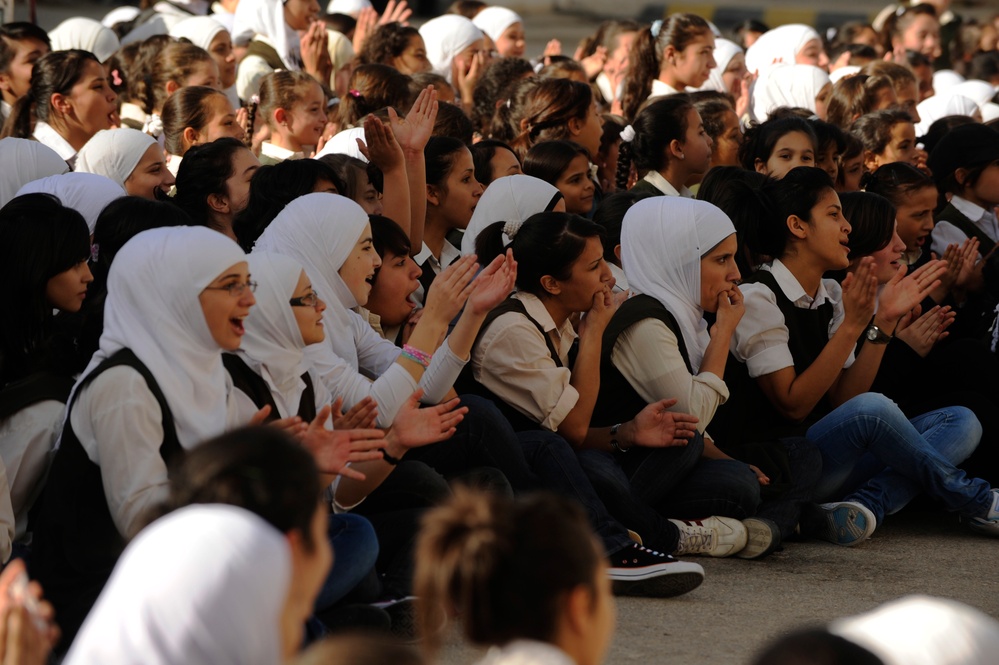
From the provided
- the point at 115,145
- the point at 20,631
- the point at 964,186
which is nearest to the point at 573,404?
the point at 115,145

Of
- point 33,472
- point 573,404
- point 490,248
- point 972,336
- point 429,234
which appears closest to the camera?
point 33,472

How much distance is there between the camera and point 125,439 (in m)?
3.25

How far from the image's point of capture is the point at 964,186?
→ 6902 mm

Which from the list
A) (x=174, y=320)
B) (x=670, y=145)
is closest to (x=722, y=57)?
(x=670, y=145)

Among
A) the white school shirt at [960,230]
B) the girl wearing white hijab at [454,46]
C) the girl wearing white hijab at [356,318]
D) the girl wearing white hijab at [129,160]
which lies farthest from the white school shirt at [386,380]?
the girl wearing white hijab at [454,46]

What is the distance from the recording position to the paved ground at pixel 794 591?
3.80 metres

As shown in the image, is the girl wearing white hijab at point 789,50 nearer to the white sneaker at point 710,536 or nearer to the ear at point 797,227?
the ear at point 797,227

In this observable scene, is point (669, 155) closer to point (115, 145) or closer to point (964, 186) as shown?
point (964, 186)

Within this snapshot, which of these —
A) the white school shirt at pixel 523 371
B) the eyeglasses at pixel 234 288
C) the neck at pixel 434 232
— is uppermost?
the eyeglasses at pixel 234 288

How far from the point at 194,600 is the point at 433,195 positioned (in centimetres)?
412

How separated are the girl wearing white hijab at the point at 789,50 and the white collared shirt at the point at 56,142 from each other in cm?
574

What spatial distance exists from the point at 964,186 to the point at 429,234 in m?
2.80

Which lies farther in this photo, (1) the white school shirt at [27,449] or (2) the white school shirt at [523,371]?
(2) the white school shirt at [523,371]

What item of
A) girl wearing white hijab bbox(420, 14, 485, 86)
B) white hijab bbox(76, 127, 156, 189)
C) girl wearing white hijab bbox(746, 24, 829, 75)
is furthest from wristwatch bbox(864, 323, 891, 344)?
girl wearing white hijab bbox(746, 24, 829, 75)
